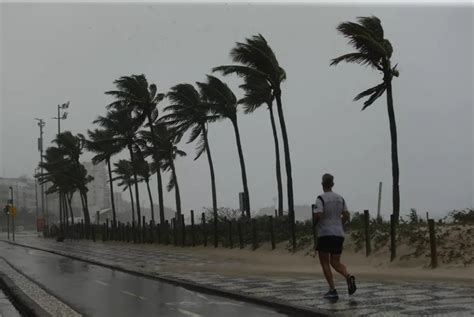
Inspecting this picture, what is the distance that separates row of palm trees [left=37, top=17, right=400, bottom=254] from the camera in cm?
2153

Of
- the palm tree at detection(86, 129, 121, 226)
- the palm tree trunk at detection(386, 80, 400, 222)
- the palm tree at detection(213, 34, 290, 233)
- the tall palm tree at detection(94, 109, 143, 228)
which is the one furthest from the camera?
the palm tree at detection(86, 129, 121, 226)

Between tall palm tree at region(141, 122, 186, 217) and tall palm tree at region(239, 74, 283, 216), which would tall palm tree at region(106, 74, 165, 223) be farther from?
tall palm tree at region(239, 74, 283, 216)

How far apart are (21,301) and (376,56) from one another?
1511cm

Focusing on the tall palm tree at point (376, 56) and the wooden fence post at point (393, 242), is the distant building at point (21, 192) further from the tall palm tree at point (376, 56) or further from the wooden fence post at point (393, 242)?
the wooden fence post at point (393, 242)

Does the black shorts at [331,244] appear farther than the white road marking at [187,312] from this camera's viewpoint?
Yes

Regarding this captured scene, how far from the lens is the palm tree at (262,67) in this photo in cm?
2656

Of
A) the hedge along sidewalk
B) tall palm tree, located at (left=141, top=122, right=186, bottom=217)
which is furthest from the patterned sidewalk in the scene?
tall palm tree, located at (left=141, top=122, right=186, bottom=217)

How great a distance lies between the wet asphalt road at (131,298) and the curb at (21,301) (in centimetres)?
73

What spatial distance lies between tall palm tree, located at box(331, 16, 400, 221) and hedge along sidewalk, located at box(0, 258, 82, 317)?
1241 centimetres

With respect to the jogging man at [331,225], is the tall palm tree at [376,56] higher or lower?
Answer: higher

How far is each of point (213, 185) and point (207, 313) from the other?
28.0 metres

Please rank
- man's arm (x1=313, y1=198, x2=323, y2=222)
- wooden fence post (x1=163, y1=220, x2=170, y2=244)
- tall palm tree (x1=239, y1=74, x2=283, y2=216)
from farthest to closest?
wooden fence post (x1=163, y1=220, x2=170, y2=244) < tall palm tree (x1=239, y1=74, x2=283, y2=216) < man's arm (x1=313, y1=198, x2=323, y2=222)

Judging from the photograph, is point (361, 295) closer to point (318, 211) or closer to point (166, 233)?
point (318, 211)

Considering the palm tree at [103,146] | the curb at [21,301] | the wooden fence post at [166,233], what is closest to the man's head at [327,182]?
the curb at [21,301]
